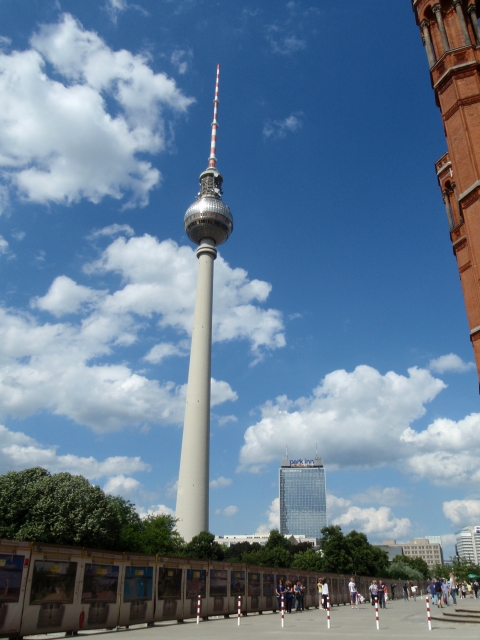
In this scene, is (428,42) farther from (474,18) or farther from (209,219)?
(209,219)

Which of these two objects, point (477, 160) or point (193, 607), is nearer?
point (477, 160)

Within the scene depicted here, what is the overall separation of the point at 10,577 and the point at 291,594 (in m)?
19.1

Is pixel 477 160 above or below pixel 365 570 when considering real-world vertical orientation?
above

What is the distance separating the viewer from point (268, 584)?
99.3 feet

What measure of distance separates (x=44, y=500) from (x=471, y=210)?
47.5 meters

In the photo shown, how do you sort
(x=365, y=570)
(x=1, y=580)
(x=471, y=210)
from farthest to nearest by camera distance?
(x=365, y=570) < (x=471, y=210) < (x=1, y=580)

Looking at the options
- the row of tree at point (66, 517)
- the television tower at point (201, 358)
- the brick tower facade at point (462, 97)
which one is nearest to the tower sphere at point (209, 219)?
the television tower at point (201, 358)

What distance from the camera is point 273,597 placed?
30.8m

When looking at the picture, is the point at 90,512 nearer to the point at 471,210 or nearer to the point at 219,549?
the point at 219,549

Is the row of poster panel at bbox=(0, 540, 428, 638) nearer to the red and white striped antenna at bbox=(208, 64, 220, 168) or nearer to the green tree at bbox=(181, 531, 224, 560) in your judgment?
the green tree at bbox=(181, 531, 224, 560)

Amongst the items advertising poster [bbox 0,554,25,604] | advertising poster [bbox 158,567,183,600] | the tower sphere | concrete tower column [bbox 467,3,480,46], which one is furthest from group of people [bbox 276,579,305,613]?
the tower sphere

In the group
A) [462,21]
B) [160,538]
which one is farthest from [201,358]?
[462,21]

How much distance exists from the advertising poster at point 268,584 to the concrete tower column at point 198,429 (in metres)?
51.9

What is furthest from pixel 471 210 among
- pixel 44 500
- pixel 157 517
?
pixel 157 517
